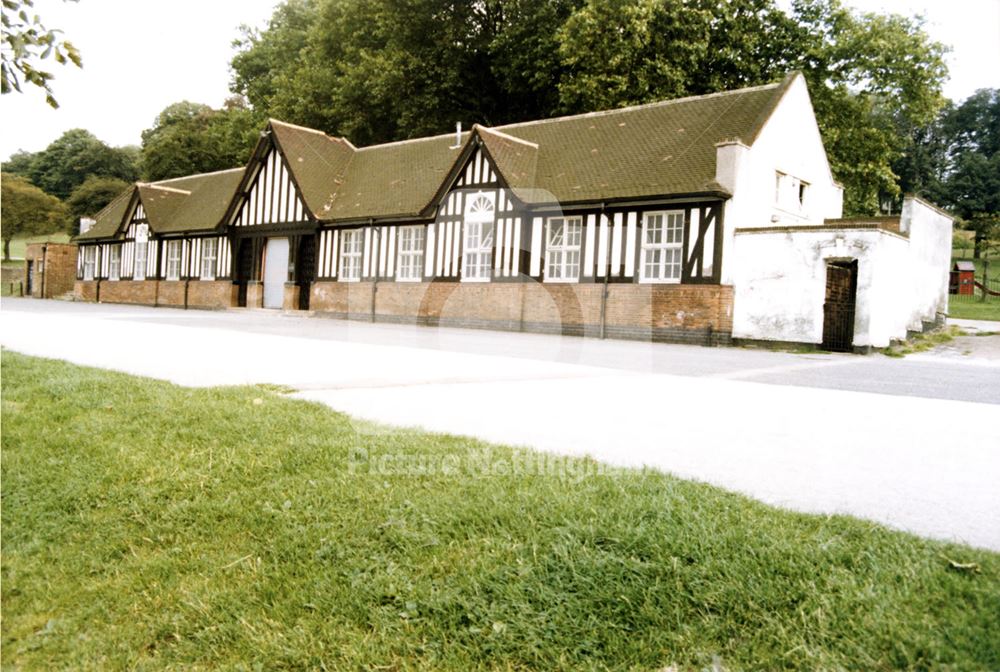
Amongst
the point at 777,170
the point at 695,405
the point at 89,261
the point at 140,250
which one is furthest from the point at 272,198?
the point at 695,405

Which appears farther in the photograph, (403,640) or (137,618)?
(137,618)

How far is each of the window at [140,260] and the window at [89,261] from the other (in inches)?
187

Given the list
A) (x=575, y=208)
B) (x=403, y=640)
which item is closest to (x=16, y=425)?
(x=403, y=640)

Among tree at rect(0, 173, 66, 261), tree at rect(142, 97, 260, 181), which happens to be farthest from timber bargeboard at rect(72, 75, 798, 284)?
tree at rect(0, 173, 66, 261)

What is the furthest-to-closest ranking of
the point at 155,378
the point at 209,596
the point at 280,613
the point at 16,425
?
1. the point at 155,378
2. the point at 16,425
3. the point at 209,596
4. the point at 280,613

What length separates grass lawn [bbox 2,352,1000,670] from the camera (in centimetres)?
246

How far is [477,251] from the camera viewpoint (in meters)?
22.4

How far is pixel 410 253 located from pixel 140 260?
19.1m

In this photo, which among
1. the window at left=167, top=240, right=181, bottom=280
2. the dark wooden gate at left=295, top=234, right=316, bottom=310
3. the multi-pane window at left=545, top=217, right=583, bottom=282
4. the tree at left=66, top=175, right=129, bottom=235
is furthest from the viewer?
the tree at left=66, top=175, right=129, bottom=235

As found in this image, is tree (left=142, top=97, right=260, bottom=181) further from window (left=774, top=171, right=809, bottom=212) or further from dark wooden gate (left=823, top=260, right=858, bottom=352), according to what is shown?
dark wooden gate (left=823, top=260, right=858, bottom=352)

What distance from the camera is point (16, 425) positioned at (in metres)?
5.49

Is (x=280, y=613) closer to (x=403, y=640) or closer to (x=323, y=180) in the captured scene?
(x=403, y=640)

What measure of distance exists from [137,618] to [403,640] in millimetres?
1340

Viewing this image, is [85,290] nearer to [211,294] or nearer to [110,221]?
[110,221]
